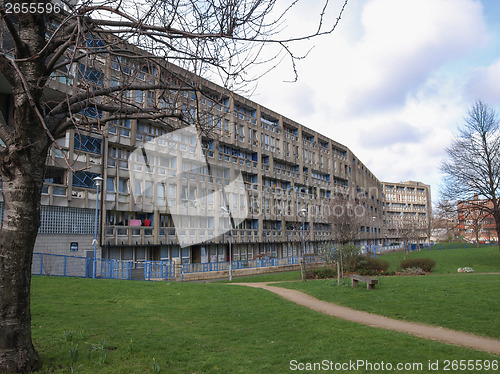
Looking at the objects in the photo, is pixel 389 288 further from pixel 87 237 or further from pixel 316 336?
pixel 87 237

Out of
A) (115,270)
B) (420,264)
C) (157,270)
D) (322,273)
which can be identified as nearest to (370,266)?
(322,273)

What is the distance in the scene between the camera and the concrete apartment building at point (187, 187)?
24.4 metres

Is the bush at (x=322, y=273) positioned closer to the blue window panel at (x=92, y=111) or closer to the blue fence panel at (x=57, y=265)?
the blue fence panel at (x=57, y=265)

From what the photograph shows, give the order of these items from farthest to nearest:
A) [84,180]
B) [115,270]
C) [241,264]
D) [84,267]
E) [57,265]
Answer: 1. [241,264]
2. [84,180]
3. [115,270]
4. [84,267]
5. [57,265]

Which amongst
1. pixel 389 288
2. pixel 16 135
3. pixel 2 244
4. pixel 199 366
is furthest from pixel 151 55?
pixel 389 288

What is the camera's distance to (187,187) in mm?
33844

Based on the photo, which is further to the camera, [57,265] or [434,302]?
[57,265]

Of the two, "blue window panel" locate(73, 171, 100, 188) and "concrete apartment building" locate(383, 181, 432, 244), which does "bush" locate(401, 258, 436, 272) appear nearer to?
"blue window panel" locate(73, 171, 100, 188)

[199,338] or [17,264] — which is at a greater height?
[17,264]

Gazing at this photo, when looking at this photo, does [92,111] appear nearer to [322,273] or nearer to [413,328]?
[413,328]

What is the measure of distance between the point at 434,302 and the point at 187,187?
80.9 feet

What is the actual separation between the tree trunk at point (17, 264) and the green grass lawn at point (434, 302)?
9120 millimetres

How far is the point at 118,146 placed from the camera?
29.3 metres

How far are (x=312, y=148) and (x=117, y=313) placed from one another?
50.0 metres
